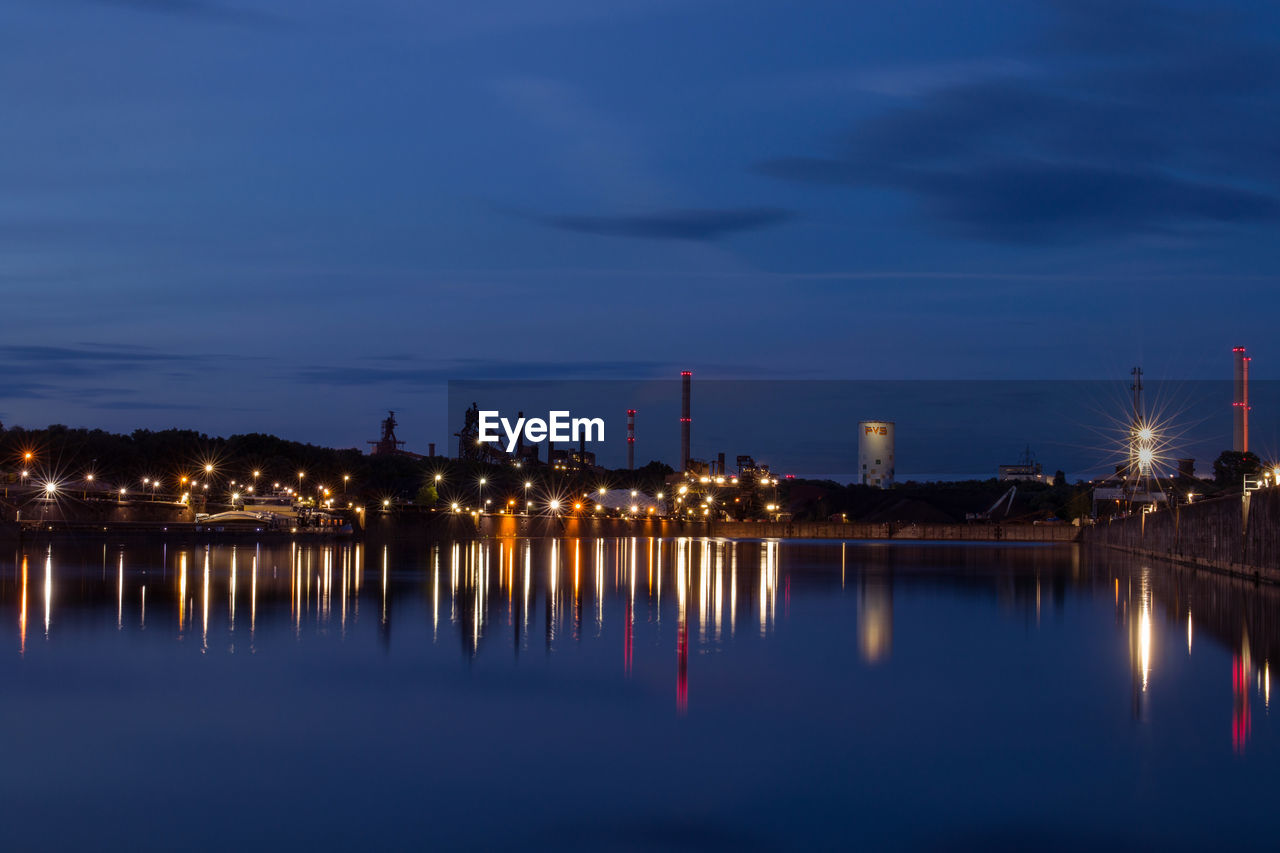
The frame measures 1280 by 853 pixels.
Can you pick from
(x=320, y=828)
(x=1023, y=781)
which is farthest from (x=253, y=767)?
(x=1023, y=781)

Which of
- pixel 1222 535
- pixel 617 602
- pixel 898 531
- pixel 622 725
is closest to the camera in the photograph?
pixel 622 725

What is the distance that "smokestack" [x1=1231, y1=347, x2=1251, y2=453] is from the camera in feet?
394

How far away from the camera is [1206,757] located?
48.5 ft

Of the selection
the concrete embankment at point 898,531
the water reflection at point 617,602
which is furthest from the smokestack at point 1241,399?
the water reflection at point 617,602

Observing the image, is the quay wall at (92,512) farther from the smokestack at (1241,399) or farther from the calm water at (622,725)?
the smokestack at (1241,399)

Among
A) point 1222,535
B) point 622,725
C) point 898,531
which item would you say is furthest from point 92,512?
point 622,725

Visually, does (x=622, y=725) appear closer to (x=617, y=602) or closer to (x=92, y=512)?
(x=617, y=602)

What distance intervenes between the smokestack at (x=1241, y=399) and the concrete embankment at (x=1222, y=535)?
40.1m

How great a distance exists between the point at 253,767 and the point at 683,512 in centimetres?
17015

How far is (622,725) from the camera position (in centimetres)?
1609

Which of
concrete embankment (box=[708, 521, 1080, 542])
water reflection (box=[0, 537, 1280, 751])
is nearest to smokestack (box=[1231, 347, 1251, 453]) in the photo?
concrete embankment (box=[708, 521, 1080, 542])

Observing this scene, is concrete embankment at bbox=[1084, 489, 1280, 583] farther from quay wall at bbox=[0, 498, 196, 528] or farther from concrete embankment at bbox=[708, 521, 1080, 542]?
quay wall at bbox=[0, 498, 196, 528]

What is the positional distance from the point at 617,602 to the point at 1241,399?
102549 mm

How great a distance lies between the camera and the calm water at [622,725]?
11461 millimetres
